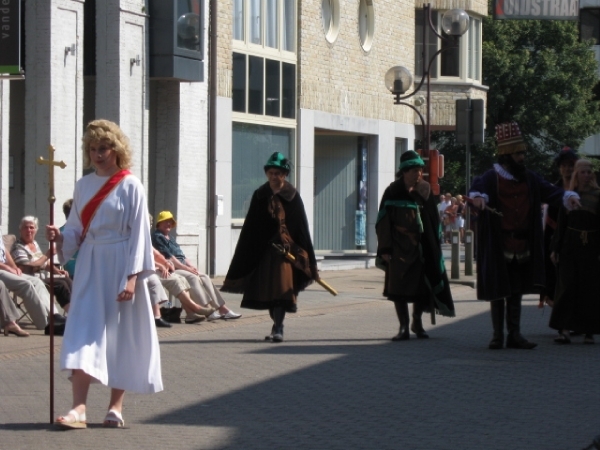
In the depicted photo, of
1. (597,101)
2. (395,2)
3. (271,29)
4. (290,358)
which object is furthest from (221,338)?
(597,101)

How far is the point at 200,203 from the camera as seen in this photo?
2458cm

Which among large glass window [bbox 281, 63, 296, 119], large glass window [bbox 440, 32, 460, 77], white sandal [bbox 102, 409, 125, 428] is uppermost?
large glass window [bbox 440, 32, 460, 77]

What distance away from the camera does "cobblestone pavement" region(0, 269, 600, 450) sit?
26.2 feet

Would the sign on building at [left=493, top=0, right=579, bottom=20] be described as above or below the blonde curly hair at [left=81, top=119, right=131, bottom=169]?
above

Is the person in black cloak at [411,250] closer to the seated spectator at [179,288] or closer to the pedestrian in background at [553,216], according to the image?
the pedestrian in background at [553,216]

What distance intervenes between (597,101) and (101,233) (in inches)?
2194

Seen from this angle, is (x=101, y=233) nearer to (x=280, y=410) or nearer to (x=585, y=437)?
(x=280, y=410)

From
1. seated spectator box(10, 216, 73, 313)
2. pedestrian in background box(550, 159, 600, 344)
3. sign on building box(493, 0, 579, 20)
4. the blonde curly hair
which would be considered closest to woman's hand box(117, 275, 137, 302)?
the blonde curly hair

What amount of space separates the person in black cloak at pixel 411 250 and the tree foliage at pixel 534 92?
42984 mm

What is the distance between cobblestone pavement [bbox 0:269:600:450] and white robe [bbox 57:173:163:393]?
0.40 meters

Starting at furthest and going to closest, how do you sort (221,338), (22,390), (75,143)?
(75,143)
(221,338)
(22,390)

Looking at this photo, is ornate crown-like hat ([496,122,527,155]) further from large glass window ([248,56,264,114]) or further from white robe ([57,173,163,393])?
large glass window ([248,56,264,114])

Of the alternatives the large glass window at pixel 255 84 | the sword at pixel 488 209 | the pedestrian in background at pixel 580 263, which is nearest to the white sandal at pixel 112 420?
the sword at pixel 488 209

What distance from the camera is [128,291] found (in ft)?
26.7
